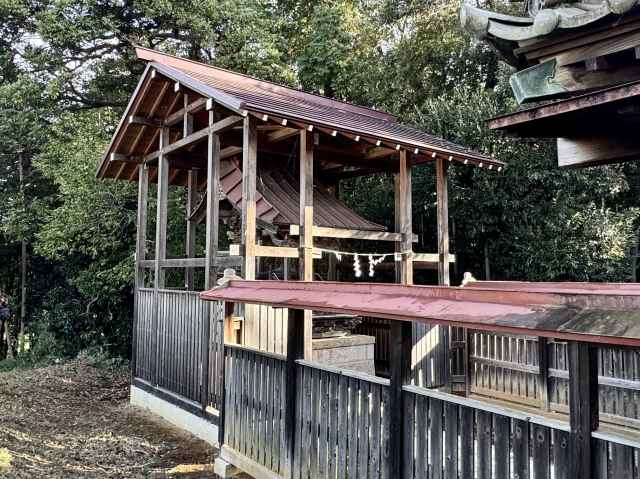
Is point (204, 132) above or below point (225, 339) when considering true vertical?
above

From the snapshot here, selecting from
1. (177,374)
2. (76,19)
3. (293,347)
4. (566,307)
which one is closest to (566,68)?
(566,307)

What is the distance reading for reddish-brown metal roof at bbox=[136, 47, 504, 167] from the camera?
21.3 ft

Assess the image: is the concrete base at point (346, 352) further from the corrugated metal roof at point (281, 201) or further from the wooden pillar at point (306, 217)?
the corrugated metal roof at point (281, 201)

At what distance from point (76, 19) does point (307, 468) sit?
1300 cm

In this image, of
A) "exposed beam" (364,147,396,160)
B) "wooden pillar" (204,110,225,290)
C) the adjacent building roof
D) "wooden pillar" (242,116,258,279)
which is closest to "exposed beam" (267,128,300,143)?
"wooden pillar" (242,116,258,279)

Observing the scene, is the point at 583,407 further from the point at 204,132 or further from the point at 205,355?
the point at 204,132

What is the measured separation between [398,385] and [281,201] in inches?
190

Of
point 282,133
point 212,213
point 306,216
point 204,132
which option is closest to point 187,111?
point 204,132

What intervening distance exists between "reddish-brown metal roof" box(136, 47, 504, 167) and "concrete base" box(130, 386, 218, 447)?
4207 millimetres

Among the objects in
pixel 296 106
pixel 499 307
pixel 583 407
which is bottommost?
pixel 583 407

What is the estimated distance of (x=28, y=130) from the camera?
12.9 m

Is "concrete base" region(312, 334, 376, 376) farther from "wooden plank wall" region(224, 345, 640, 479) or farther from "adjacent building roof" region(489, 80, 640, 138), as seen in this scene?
"adjacent building roof" region(489, 80, 640, 138)

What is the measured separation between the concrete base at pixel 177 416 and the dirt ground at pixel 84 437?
0.10 m

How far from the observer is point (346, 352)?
286 inches
